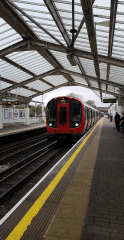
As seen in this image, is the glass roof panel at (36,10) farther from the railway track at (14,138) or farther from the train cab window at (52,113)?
the railway track at (14,138)

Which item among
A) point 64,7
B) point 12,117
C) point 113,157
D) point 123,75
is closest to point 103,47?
point 64,7

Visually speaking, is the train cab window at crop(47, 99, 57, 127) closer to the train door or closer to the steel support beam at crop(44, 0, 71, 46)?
the train door

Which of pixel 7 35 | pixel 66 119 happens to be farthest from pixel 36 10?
pixel 66 119

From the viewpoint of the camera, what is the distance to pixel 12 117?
2077 cm

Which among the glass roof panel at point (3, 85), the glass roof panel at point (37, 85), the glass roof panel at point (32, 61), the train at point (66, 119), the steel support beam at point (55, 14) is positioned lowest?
the train at point (66, 119)

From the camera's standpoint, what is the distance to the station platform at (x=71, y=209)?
2.13 metres

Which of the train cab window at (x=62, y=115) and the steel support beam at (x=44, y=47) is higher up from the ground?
the steel support beam at (x=44, y=47)

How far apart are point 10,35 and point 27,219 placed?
11528 mm

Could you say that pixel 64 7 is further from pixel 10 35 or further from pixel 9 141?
pixel 9 141

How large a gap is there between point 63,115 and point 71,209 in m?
7.32

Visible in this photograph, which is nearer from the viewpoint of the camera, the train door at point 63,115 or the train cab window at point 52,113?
the train door at point 63,115

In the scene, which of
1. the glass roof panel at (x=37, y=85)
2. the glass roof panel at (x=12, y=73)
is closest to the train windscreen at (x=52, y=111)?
the glass roof panel at (x=12, y=73)

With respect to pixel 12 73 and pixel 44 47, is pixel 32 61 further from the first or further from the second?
pixel 44 47

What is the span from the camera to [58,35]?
35.2 ft
